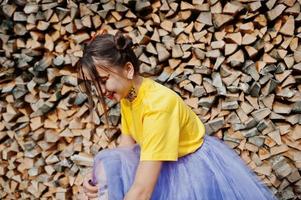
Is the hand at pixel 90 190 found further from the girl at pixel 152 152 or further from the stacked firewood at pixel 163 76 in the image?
the stacked firewood at pixel 163 76

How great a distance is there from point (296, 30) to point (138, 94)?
803mm

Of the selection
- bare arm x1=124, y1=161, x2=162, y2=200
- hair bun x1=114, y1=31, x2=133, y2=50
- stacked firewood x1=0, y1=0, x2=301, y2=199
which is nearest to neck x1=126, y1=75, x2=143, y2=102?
hair bun x1=114, y1=31, x2=133, y2=50

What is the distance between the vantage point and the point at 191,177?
4.11ft

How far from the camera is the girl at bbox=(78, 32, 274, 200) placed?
1.14m

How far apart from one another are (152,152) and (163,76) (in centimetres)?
73

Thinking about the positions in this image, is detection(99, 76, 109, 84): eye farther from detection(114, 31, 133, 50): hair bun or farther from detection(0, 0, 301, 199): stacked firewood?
detection(0, 0, 301, 199): stacked firewood

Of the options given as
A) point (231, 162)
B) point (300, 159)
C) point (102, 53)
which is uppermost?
point (102, 53)

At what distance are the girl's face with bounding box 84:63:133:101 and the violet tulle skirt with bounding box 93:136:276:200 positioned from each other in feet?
0.67

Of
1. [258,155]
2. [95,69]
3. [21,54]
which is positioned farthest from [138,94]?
[21,54]

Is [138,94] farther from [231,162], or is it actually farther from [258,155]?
[258,155]

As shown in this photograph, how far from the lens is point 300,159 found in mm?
1708

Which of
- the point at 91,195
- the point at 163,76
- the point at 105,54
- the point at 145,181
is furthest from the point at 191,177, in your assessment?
the point at 163,76

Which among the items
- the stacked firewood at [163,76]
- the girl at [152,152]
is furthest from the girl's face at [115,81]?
the stacked firewood at [163,76]

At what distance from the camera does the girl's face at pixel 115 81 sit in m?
1.21
